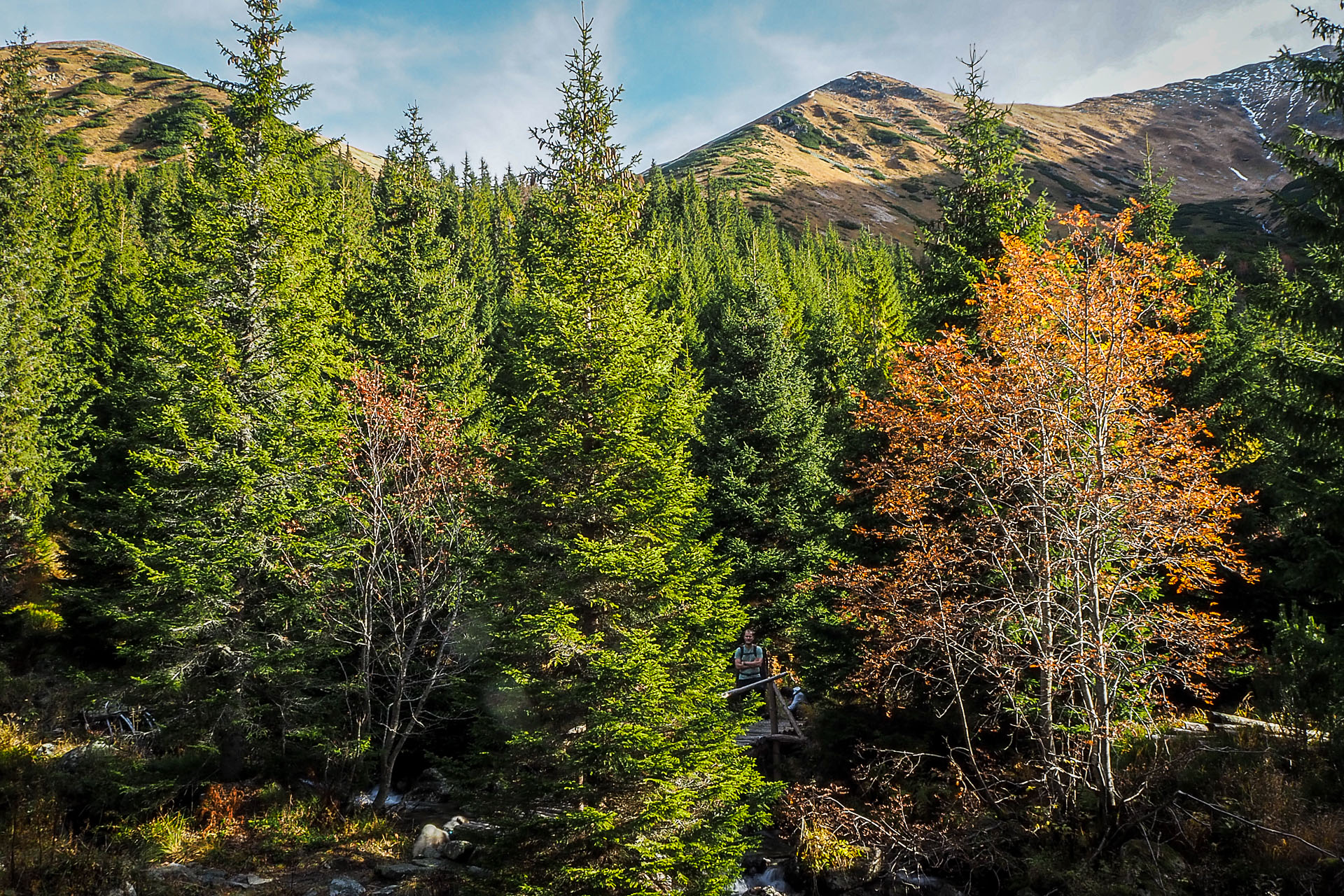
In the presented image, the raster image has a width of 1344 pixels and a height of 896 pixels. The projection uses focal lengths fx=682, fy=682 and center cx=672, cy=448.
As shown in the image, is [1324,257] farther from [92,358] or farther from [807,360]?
[92,358]

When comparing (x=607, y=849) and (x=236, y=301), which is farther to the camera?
(x=236, y=301)

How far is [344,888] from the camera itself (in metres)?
10.9

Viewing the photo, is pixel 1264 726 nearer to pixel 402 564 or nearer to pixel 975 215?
pixel 975 215

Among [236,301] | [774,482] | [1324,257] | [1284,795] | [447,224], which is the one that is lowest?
[1284,795]

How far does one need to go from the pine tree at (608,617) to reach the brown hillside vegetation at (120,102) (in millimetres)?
118113

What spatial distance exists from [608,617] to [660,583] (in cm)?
96

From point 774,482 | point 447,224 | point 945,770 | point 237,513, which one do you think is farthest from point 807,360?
point 447,224

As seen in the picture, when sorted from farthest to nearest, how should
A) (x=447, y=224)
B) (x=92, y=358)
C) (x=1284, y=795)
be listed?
1. (x=447, y=224)
2. (x=92, y=358)
3. (x=1284, y=795)

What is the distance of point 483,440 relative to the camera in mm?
16062

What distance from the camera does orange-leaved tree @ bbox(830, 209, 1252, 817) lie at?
9.85m

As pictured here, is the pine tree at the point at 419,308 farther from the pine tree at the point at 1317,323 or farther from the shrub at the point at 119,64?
the shrub at the point at 119,64

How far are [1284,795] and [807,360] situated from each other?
24761 millimetres

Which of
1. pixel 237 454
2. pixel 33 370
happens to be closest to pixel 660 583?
pixel 237 454

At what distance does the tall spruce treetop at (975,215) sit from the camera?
1562 centimetres
